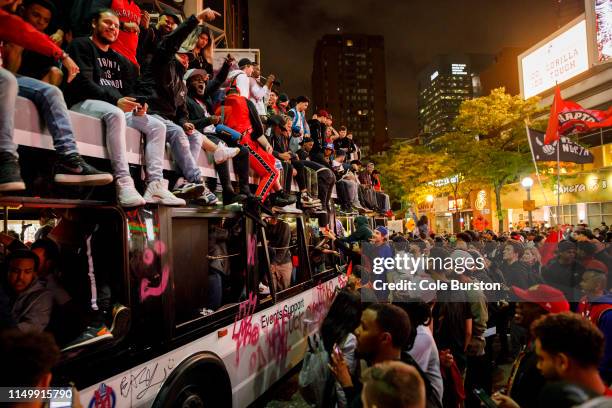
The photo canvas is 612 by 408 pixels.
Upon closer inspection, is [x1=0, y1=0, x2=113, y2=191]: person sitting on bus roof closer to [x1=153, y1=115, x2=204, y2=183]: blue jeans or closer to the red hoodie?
the red hoodie

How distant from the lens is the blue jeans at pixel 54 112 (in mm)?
2744

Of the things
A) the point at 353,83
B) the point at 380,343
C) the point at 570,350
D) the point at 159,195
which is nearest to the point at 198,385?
the point at 159,195

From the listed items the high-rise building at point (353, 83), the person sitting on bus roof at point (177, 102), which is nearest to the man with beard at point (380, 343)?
the person sitting on bus roof at point (177, 102)

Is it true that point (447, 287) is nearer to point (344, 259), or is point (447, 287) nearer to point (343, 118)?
point (344, 259)

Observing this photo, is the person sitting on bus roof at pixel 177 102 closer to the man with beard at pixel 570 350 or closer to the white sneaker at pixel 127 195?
the white sneaker at pixel 127 195

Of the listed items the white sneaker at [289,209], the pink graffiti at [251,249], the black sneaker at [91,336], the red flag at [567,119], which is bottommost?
the black sneaker at [91,336]

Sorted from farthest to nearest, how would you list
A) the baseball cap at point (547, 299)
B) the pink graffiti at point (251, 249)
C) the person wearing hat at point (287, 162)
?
1. the person wearing hat at point (287, 162)
2. the pink graffiti at point (251, 249)
3. the baseball cap at point (547, 299)

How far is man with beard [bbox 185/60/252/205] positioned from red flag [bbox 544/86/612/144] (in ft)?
39.5

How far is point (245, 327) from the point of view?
427cm

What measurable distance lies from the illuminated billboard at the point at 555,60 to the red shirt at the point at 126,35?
33850 mm

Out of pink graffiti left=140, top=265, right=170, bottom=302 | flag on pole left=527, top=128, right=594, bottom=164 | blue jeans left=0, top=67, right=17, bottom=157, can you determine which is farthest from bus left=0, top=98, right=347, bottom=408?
flag on pole left=527, top=128, right=594, bottom=164

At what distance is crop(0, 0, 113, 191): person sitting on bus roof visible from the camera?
8.13 ft

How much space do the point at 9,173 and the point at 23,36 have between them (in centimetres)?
119

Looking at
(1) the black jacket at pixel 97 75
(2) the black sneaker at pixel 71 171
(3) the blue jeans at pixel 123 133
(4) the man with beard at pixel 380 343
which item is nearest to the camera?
(4) the man with beard at pixel 380 343
